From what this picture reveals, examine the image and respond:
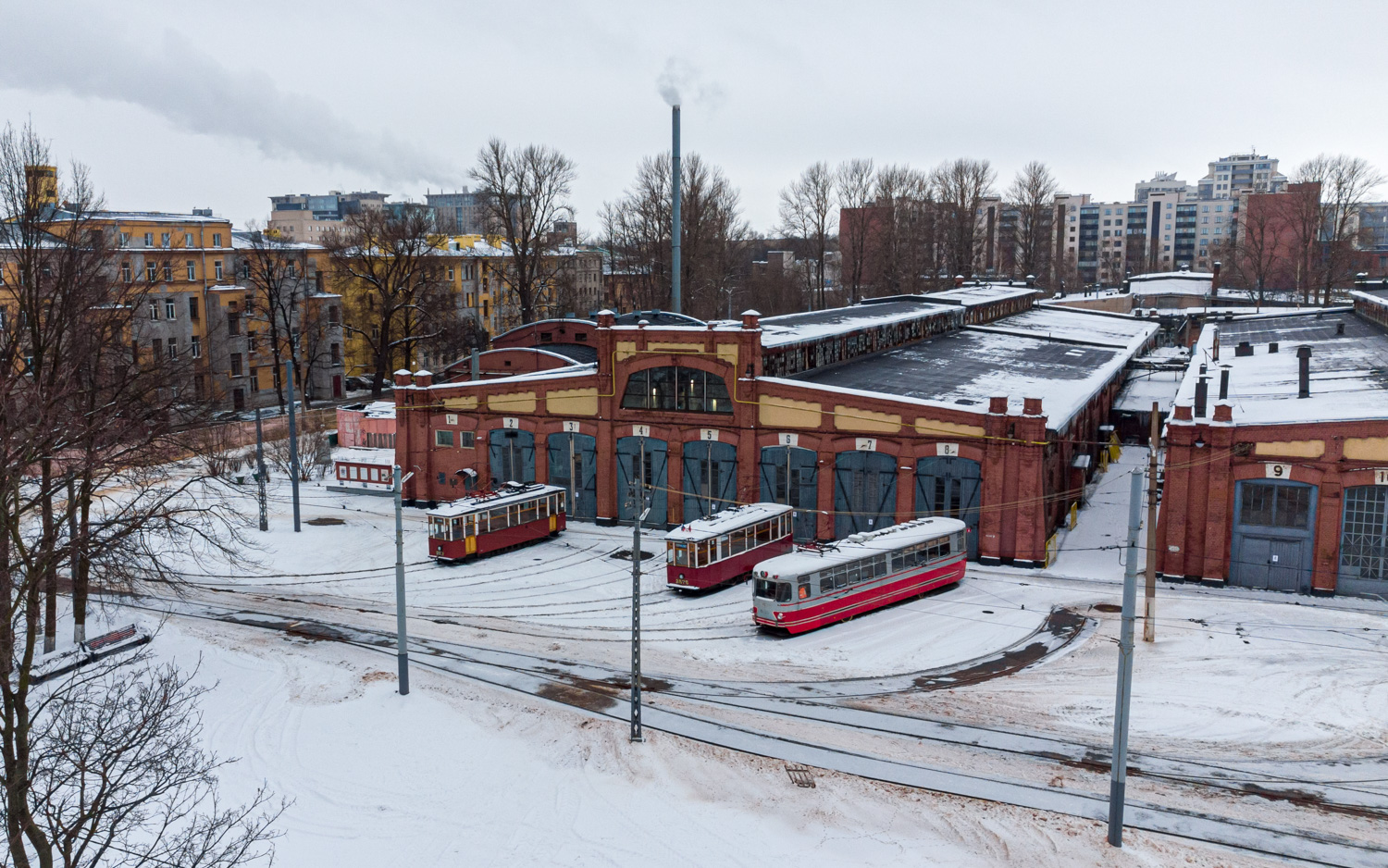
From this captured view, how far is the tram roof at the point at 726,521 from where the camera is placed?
110 feet

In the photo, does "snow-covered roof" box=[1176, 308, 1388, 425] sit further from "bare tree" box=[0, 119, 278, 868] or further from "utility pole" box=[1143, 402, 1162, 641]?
"bare tree" box=[0, 119, 278, 868]

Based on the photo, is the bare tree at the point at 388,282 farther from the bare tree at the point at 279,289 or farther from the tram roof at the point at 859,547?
the tram roof at the point at 859,547

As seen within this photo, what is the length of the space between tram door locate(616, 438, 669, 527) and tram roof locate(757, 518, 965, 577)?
10.8 m

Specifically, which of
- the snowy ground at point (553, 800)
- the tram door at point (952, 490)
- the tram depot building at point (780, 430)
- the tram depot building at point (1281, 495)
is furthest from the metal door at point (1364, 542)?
the snowy ground at point (553, 800)

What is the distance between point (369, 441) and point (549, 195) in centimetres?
2884

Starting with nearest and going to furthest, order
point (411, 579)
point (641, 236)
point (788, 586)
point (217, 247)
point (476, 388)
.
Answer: point (788, 586) < point (411, 579) < point (476, 388) < point (217, 247) < point (641, 236)

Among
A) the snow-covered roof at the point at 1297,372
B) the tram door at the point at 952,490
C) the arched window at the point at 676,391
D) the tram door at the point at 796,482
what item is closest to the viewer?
the snow-covered roof at the point at 1297,372

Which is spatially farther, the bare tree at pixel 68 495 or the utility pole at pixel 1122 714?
the utility pole at pixel 1122 714

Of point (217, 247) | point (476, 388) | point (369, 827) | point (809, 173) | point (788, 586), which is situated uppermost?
point (809, 173)

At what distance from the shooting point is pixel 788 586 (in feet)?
96.7

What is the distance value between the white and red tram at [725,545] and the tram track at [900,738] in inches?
254

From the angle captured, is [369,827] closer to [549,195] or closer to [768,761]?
[768,761]

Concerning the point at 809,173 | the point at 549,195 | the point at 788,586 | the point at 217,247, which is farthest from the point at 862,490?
the point at 809,173

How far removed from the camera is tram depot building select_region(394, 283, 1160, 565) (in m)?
36.5
